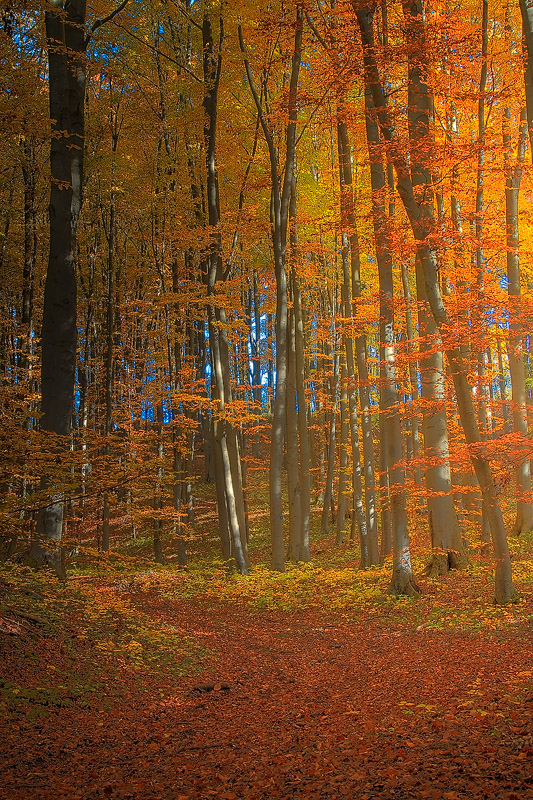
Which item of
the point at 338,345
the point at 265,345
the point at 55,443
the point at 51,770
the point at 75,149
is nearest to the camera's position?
the point at 51,770

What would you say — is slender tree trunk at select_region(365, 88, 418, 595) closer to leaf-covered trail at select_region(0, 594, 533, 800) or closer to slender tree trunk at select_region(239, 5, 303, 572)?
leaf-covered trail at select_region(0, 594, 533, 800)

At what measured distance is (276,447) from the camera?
12.8 m

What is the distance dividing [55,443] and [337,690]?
4.04 meters

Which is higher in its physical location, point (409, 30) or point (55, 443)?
point (409, 30)

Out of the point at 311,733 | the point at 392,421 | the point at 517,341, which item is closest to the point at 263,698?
the point at 311,733

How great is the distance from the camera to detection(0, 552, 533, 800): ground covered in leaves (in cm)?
361

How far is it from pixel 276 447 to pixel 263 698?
718 cm

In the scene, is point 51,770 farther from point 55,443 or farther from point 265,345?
point 265,345

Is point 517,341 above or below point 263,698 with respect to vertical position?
above

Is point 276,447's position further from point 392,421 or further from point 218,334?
point 392,421

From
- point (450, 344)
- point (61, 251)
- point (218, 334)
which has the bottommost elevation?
point (450, 344)

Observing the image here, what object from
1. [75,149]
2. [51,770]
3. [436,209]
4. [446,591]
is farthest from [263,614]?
[436,209]

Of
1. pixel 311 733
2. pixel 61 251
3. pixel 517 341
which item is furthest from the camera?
pixel 517 341

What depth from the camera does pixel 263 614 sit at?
1039 centimetres
